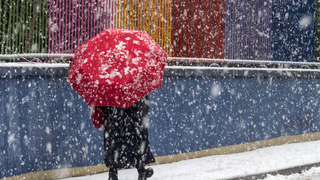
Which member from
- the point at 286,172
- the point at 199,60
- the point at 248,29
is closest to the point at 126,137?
the point at 286,172

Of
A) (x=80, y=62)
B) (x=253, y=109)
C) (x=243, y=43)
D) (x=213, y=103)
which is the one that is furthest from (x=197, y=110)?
(x=80, y=62)

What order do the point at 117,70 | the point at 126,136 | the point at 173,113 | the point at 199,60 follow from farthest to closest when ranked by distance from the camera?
the point at 199,60
the point at 173,113
the point at 126,136
the point at 117,70

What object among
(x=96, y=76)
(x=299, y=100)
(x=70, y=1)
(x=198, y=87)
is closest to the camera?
(x=96, y=76)

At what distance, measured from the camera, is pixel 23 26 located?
18.4ft

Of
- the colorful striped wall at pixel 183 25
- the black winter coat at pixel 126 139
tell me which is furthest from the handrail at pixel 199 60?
the black winter coat at pixel 126 139

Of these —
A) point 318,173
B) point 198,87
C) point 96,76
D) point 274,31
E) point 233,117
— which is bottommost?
point 318,173

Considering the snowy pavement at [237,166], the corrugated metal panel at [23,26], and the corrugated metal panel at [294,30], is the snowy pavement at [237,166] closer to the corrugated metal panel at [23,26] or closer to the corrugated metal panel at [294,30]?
the corrugated metal panel at [23,26]

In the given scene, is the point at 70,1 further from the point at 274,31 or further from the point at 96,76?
the point at 274,31

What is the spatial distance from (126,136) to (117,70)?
3.29 feet

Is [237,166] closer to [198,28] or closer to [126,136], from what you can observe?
[126,136]

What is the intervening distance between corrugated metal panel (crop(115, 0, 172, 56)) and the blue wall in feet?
2.91

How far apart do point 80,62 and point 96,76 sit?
0.33 metres

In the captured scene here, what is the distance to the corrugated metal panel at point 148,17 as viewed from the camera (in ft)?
21.6

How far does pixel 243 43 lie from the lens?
26.4ft
